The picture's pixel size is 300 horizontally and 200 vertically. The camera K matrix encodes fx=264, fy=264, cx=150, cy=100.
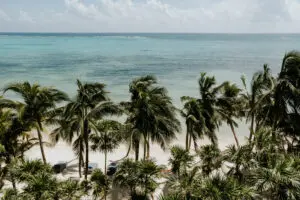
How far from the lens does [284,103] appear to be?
519 inches

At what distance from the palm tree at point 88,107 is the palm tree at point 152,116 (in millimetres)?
1097

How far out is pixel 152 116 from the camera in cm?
1290

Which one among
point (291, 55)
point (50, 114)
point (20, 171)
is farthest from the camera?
point (50, 114)

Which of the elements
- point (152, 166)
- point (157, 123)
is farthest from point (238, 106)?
point (152, 166)

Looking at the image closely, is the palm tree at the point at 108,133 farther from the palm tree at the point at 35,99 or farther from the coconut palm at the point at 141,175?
the palm tree at the point at 35,99

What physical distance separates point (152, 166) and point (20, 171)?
4.64m

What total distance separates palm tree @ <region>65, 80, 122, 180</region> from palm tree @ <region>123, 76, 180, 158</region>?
3.60ft

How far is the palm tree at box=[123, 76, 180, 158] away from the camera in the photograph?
12867mm

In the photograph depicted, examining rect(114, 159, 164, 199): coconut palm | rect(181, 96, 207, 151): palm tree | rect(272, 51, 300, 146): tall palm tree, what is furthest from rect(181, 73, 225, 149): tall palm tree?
rect(114, 159, 164, 199): coconut palm

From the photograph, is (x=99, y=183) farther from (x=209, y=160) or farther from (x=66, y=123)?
(x=209, y=160)

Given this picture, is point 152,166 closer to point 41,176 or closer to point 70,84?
point 41,176

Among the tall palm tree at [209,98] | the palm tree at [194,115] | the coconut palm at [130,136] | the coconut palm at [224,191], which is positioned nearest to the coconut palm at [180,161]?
the coconut palm at [224,191]

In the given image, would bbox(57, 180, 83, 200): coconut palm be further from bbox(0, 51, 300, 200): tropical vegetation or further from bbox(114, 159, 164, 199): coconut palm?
bbox(114, 159, 164, 199): coconut palm

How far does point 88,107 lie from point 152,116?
136 inches
